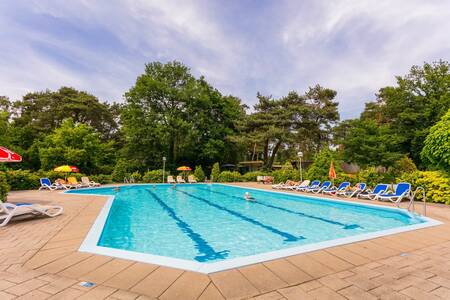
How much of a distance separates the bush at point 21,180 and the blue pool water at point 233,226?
8.89 metres

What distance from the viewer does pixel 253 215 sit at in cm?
866

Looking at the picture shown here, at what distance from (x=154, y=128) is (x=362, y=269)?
82.1 ft

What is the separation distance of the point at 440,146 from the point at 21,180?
853 inches

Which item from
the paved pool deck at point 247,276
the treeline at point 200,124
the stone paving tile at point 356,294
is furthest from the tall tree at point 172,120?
the stone paving tile at point 356,294

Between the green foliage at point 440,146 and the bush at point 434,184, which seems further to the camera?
the bush at point 434,184

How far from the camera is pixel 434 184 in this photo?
31.1 ft

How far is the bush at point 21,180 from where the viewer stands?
14.1 meters

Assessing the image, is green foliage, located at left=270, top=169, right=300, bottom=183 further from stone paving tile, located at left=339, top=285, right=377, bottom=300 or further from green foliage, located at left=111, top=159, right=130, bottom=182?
stone paving tile, located at left=339, top=285, right=377, bottom=300

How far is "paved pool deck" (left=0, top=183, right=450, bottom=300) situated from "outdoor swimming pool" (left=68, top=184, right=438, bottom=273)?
26 cm

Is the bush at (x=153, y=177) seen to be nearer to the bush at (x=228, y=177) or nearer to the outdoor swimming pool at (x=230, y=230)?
the bush at (x=228, y=177)

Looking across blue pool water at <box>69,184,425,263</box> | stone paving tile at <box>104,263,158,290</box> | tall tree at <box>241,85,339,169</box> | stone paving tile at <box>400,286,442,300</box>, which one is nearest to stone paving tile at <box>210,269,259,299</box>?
stone paving tile at <box>104,263,158,290</box>

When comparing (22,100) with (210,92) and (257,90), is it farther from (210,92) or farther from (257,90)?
(257,90)

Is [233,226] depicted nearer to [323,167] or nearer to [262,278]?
[262,278]

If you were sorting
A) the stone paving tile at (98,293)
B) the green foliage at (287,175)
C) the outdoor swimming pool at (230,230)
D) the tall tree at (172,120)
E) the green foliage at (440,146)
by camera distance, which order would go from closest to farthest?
the stone paving tile at (98,293), the outdoor swimming pool at (230,230), the green foliage at (440,146), the green foliage at (287,175), the tall tree at (172,120)
